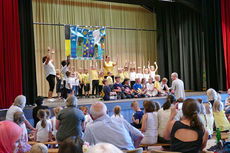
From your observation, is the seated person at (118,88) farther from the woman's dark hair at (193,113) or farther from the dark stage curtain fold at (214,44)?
the woman's dark hair at (193,113)

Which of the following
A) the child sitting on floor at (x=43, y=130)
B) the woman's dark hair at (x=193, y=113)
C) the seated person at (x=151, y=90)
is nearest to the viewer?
the woman's dark hair at (x=193, y=113)

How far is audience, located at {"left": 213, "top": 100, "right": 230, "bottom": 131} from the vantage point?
18.7 ft

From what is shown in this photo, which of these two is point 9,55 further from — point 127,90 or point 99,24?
point 99,24

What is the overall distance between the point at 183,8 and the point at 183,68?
9.02ft

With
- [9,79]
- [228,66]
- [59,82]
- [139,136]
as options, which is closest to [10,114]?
[139,136]

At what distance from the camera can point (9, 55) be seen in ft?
26.3

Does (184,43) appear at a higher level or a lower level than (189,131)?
higher

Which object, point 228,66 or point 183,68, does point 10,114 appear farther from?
point 183,68

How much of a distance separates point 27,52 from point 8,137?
6670 millimetres

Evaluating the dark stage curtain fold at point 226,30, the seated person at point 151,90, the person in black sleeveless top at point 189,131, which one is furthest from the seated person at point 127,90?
the person in black sleeveless top at point 189,131

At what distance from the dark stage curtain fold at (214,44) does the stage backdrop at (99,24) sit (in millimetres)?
4691

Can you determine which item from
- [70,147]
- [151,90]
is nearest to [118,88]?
[151,90]

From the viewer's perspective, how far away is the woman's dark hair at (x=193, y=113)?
267cm

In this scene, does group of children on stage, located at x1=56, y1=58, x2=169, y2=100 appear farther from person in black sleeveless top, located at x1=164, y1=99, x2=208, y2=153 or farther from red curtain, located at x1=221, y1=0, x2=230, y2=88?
person in black sleeveless top, located at x1=164, y1=99, x2=208, y2=153
